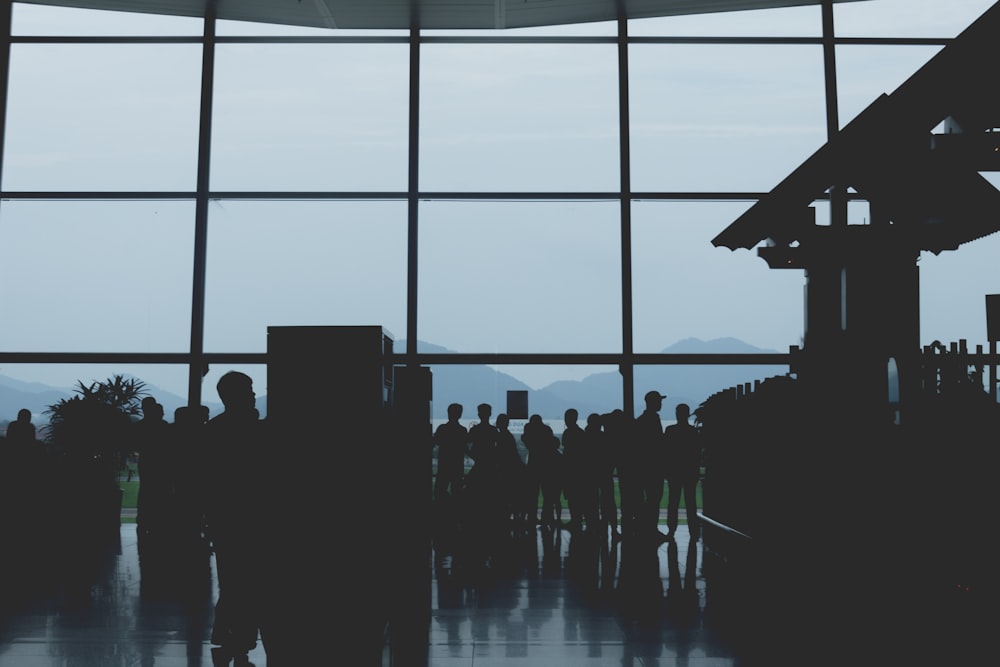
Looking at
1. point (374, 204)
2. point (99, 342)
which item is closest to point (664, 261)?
point (374, 204)

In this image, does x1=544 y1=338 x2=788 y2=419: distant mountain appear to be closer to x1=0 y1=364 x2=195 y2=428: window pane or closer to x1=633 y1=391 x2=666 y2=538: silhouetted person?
x1=633 y1=391 x2=666 y2=538: silhouetted person

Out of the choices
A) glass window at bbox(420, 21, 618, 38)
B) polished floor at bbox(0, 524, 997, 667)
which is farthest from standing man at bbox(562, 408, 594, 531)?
glass window at bbox(420, 21, 618, 38)

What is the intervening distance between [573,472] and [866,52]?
245 inches

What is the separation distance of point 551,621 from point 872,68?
8.85 metres

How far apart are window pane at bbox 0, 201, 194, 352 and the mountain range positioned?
57 cm

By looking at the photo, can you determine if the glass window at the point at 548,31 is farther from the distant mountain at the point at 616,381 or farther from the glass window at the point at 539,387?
the glass window at the point at 539,387

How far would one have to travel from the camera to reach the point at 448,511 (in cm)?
952

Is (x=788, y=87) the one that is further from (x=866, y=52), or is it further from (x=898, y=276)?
(x=898, y=276)

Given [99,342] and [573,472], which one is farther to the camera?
[99,342]

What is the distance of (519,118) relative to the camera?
11.2 meters

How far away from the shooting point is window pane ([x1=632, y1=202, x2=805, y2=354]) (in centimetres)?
1082

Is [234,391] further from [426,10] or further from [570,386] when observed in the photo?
[426,10]

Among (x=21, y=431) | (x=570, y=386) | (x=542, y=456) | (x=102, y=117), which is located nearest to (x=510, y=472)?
(x=542, y=456)

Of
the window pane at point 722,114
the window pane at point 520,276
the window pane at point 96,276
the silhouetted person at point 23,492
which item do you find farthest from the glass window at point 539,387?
the silhouetted person at point 23,492
